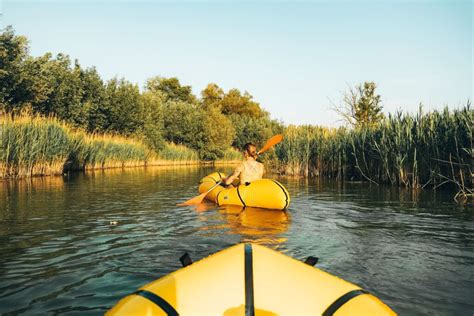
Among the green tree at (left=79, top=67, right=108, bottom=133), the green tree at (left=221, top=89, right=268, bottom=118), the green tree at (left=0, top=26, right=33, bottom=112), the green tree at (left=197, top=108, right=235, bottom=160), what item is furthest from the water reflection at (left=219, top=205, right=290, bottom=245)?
the green tree at (left=221, top=89, right=268, bottom=118)

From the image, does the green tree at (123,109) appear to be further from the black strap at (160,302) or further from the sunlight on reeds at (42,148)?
the black strap at (160,302)

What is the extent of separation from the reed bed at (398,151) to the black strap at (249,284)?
7839 mm

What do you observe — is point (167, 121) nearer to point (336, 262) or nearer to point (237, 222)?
point (237, 222)

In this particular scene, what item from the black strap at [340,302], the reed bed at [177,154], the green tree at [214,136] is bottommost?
the black strap at [340,302]

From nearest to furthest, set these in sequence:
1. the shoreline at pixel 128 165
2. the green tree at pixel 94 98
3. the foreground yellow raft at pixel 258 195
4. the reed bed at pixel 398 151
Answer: the foreground yellow raft at pixel 258 195, the reed bed at pixel 398 151, the shoreline at pixel 128 165, the green tree at pixel 94 98

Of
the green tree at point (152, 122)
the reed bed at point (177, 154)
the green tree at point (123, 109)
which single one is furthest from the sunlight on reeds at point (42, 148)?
the reed bed at point (177, 154)

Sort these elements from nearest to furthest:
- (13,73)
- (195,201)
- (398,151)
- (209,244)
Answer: (209,244) → (195,201) → (398,151) → (13,73)

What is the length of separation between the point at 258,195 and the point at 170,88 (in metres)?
51.7

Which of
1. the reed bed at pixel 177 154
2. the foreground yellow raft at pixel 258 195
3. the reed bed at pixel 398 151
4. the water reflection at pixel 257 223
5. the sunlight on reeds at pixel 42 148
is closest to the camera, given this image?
the water reflection at pixel 257 223

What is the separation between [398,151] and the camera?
11406 mm

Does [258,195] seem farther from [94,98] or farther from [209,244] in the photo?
[94,98]

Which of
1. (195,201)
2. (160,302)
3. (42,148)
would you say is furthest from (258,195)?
(42,148)

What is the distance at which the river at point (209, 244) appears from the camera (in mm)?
3303

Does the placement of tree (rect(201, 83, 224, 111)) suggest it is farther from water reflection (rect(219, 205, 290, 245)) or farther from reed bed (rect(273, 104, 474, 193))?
water reflection (rect(219, 205, 290, 245))
